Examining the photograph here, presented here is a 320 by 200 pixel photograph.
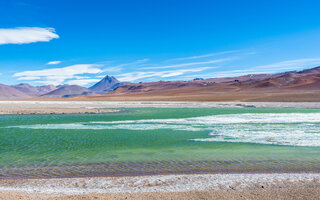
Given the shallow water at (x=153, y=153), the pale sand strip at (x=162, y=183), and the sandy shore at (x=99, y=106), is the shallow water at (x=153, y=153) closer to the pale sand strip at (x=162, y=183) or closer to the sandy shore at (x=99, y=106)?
the pale sand strip at (x=162, y=183)

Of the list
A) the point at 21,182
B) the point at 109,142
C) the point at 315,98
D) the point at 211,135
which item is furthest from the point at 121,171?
the point at 315,98

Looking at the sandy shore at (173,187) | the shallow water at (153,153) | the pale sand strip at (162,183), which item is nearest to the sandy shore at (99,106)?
the shallow water at (153,153)

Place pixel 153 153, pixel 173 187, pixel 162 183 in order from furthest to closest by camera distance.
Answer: pixel 153 153, pixel 162 183, pixel 173 187

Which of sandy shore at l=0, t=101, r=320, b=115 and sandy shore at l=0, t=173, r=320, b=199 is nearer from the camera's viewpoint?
sandy shore at l=0, t=173, r=320, b=199

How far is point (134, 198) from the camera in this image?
723 centimetres

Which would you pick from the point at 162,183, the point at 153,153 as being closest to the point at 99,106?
the point at 153,153

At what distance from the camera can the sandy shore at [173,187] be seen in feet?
24.2

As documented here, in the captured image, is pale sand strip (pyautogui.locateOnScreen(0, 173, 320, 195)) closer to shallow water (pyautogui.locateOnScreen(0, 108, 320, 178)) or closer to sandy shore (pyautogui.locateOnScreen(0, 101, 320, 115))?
shallow water (pyautogui.locateOnScreen(0, 108, 320, 178))

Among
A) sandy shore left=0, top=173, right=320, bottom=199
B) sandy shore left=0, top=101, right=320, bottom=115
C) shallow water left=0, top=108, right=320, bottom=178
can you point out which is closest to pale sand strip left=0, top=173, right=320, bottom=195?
sandy shore left=0, top=173, right=320, bottom=199

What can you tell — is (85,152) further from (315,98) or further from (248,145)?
(315,98)

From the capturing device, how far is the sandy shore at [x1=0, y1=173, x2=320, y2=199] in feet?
24.2

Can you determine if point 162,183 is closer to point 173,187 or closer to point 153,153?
point 173,187

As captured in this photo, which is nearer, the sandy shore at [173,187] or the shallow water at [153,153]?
the sandy shore at [173,187]

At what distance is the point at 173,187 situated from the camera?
8336 millimetres
